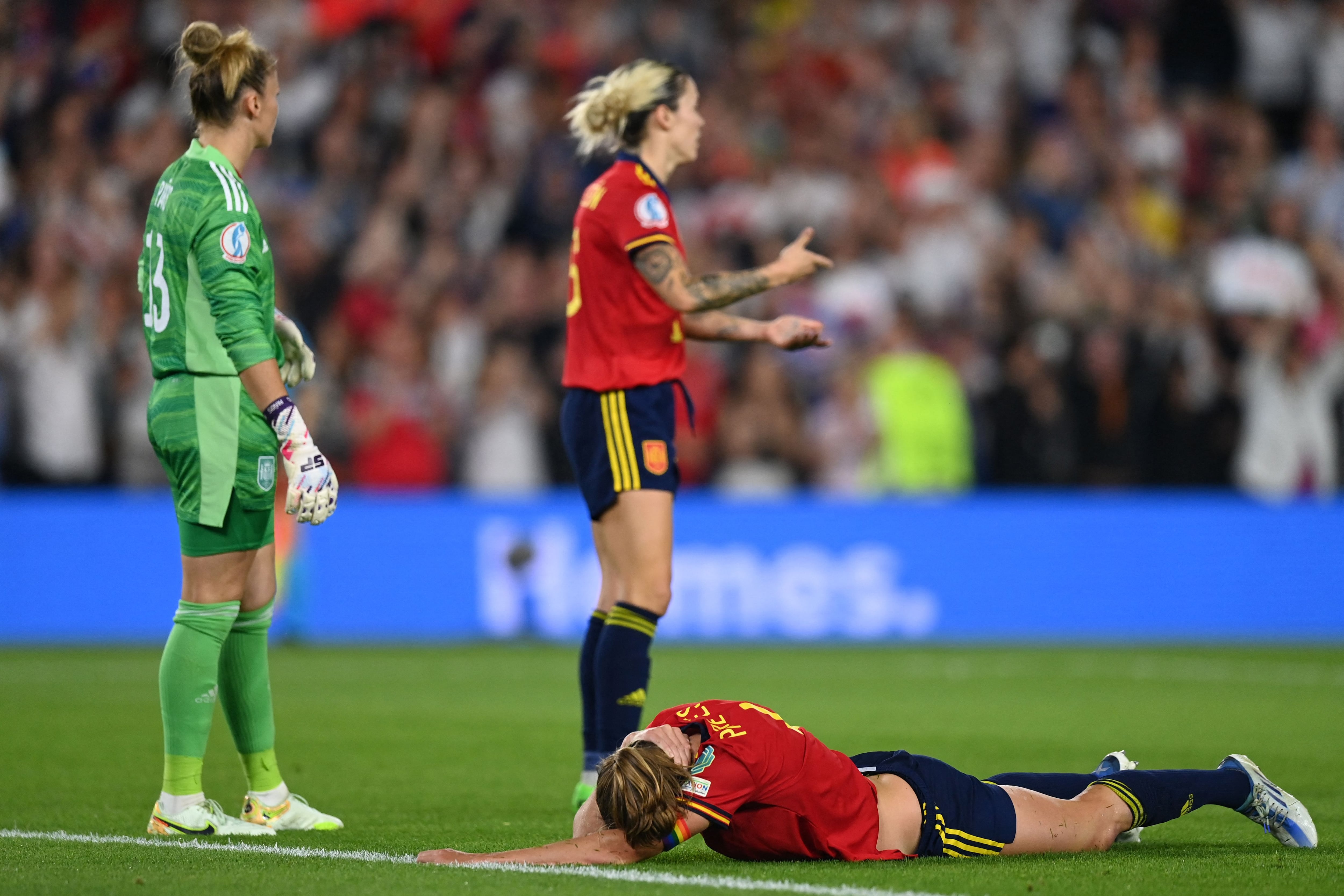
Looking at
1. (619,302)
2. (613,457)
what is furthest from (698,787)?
(619,302)

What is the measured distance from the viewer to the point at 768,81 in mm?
18031

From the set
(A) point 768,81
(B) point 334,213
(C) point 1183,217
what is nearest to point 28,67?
(B) point 334,213

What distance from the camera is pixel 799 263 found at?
6090 millimetres

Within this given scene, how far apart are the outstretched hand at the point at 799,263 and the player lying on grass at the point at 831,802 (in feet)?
5.79

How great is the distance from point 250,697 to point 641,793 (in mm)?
1714

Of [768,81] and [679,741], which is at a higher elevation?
[768,81]

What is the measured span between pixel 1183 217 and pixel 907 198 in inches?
103

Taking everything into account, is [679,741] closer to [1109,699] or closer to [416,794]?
[416,794]

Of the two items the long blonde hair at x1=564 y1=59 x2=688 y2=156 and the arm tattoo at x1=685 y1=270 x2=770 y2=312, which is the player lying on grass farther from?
the long blonde hair at x1=564 y1=59 x2=688 y2=156

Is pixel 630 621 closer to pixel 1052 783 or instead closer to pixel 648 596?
pixel 648 596

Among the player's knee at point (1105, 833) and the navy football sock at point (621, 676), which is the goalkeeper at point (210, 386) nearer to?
the navy football sock at point (621, 676)

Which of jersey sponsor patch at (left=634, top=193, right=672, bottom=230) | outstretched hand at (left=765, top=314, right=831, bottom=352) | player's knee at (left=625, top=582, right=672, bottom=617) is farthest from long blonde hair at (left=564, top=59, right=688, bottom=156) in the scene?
player's knee at (left=625, top=582, right=672, bottom=617)

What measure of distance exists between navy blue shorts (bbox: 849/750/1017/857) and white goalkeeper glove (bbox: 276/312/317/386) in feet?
7.27

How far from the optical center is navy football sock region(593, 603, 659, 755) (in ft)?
19.6
